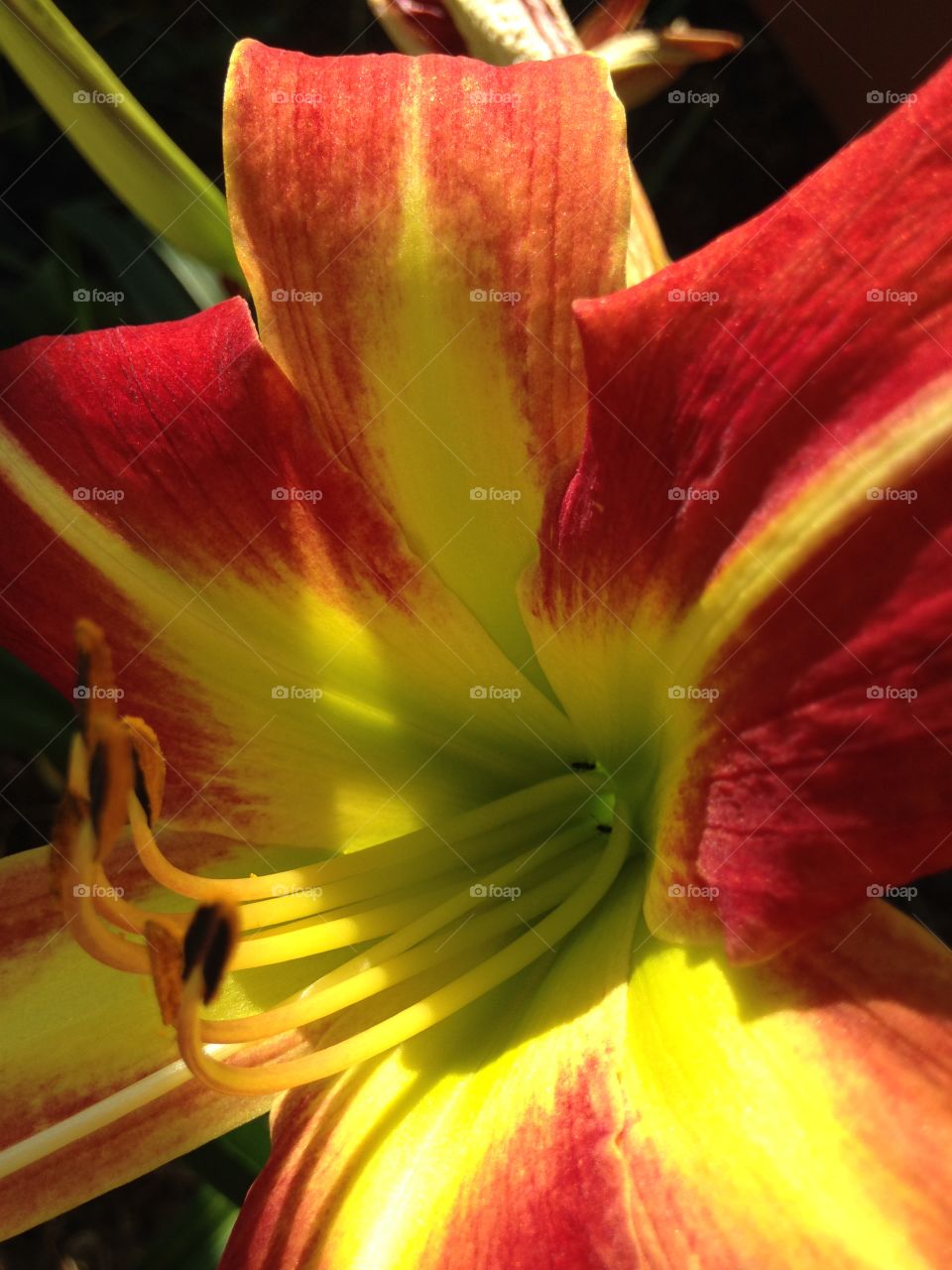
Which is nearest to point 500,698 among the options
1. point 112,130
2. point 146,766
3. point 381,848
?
point 381,848

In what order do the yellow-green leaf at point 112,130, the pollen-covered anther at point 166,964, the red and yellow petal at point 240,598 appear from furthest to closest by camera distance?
the yellow-green leaf at point 112,130 → the red and yellow petal at point 240,598 → the pollen-covered anther at point 166,964

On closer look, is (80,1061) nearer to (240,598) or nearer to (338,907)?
(338,907)

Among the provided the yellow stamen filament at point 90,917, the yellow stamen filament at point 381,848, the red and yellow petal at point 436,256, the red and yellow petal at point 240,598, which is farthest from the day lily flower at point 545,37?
the yellow stamen filament at point 90,917

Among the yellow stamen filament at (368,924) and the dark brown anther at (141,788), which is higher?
the dark brown anther at (141,788)

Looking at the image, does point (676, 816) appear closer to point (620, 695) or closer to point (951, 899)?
point (620, 695)

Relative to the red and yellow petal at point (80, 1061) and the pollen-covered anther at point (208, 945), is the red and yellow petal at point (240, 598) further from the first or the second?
the pollen-covered anther at point (208, 945)

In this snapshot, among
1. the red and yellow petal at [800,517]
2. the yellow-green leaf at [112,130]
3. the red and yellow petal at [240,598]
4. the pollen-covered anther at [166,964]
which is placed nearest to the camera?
the red and yellow petal at [800,517]

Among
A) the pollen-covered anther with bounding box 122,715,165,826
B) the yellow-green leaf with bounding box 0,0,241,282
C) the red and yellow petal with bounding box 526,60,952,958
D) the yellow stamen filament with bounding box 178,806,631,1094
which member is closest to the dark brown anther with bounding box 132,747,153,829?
the pollen-covered anther with bounding box 122,715,165,826

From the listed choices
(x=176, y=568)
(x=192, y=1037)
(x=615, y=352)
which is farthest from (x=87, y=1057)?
(x=615, y=352)
